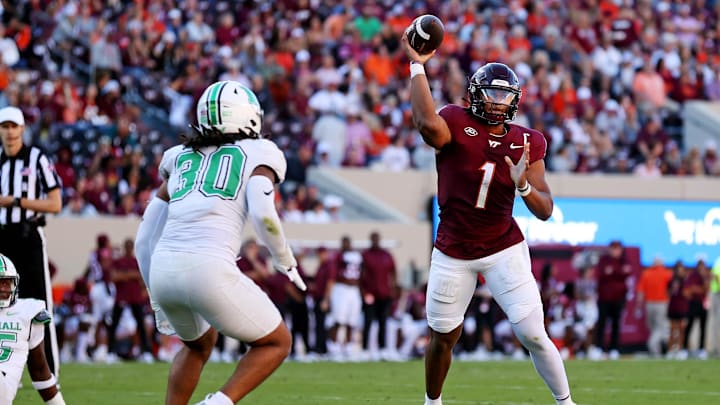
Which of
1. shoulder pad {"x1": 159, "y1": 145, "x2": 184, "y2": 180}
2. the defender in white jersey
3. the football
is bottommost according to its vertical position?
the defender in white jersey

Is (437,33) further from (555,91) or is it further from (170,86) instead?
(555,91)

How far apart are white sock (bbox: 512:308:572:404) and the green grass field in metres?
2.27

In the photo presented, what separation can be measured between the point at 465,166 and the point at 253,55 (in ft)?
48.4

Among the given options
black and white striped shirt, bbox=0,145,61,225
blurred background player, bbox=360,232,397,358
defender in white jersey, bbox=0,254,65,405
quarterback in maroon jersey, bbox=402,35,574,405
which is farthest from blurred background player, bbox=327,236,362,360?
quarterback in maroon jersey, bbox=402,35,574,405

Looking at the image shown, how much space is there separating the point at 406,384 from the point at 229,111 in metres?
6.15

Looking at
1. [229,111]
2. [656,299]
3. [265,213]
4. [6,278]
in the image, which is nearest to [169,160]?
[229,111]

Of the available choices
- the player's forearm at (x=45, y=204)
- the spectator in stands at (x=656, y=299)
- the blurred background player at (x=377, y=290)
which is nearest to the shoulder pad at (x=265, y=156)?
the player's forearm at (x=45, y=204)

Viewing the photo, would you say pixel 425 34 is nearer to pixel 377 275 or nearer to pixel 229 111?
pixel 229 111

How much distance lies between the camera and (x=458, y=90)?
22594mm

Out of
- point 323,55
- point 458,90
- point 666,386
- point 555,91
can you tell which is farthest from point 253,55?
point 666,386

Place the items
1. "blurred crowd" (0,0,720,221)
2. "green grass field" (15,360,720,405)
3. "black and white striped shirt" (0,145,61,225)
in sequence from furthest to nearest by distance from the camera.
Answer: "blurred crowd" (0,0,720,221) → "green grass field" (15,360,720,405) → "black and white striped shirt" (0,145,61,225)

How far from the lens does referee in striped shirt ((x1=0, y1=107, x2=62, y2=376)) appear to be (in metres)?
9.90

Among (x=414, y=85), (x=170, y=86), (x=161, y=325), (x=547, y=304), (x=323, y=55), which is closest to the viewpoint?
(x=161, y=325)

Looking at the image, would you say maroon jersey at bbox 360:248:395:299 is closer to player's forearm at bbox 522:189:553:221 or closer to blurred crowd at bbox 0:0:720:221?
blurred crowd at bbox 0:0:720:221
